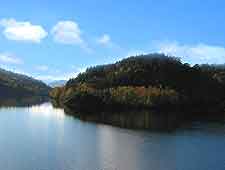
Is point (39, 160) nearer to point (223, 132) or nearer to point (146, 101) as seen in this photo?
point (223, 132)

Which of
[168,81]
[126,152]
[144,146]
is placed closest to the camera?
[126,152]

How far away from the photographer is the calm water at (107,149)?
59.4 metres

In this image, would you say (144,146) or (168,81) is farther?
(168,81)

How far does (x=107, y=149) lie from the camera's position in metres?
72.1

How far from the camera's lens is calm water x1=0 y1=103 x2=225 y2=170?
59406 millimetres

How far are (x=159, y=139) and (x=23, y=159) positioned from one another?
3229 centimetres

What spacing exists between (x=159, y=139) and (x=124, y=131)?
13.6 meters

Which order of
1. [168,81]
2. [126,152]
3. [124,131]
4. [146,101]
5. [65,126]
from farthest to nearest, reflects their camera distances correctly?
[168,81], [146,101], [65,126], [124,131], [126,152]

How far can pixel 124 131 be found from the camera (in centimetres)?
9781

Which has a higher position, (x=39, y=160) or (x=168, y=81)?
(x=168, y=81)

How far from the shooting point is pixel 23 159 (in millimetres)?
60750

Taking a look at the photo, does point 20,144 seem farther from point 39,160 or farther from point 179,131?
point 179,131

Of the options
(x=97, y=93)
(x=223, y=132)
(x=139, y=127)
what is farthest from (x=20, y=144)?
(x=97, y=93)

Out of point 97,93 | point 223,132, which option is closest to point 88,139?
point 223,132
